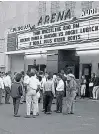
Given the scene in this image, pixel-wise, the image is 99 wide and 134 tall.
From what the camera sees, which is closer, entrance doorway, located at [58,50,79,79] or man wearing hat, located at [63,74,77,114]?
man wearing hat, located at [63,74,77,114]

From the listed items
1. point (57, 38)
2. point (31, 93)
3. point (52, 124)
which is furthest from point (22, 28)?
point (52, 124)

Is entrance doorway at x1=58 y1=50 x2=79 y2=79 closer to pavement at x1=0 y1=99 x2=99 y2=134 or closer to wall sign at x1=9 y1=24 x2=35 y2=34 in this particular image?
wall sign at x1=9 y1=24 x2=35 y2=34

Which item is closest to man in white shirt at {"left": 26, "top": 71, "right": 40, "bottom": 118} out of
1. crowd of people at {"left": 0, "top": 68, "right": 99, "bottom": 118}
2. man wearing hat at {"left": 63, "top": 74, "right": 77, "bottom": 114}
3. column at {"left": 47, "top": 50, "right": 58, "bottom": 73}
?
crowd of people at {"left": 0, "top": 68, "right": 99, "bottom": 118}

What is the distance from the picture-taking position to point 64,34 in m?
22.5

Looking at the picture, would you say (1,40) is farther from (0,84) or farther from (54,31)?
(0,84)

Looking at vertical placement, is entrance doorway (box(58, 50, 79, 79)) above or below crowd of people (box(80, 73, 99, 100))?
above

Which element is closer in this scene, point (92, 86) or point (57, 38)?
point (92, 86)

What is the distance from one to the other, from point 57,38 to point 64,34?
0.86m

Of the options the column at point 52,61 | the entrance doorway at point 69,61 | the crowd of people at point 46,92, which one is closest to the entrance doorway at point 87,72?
the entrance doorway at point 69,61

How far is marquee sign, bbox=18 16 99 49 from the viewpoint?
66.5 ft

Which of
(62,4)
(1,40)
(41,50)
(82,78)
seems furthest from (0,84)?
(1,40)

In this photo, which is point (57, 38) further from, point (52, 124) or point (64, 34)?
point (52, 124)

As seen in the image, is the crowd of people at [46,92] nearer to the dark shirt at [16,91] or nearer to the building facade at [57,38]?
the dark shirt at [16,91]

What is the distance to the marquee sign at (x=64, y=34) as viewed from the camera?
2028cm
